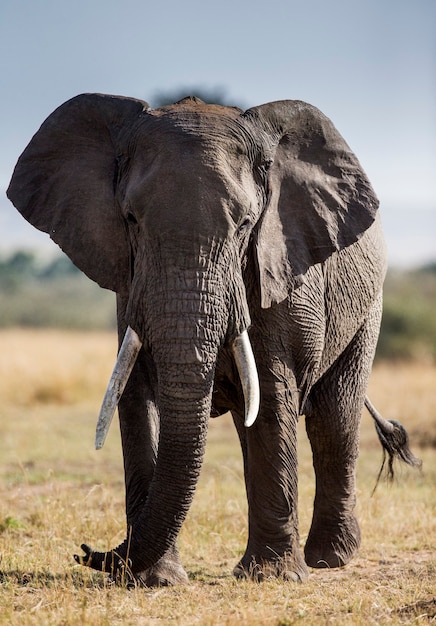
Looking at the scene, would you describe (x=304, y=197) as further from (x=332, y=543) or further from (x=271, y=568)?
(x=332, y=543)

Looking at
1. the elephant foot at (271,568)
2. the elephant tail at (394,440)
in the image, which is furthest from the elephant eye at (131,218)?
the elephant tail at (394,440)

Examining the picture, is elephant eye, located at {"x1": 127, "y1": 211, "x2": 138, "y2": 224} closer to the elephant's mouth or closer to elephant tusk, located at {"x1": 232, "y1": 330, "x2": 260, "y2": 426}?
the elephant's mouth

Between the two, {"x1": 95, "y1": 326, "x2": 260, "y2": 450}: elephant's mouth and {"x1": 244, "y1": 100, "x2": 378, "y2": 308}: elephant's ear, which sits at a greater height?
{"x1": 244, "y1": 100, "x2": 378, "y2": 308}: elephant's ear

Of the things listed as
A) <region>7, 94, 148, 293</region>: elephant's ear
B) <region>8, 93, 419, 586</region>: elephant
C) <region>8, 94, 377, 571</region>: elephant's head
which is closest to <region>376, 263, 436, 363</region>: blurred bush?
<region>8, 93, 419, 586</region>: elephant

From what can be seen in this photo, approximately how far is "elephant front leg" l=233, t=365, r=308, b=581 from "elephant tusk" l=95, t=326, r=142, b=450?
0.87m

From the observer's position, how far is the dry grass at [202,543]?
5410 millimetres

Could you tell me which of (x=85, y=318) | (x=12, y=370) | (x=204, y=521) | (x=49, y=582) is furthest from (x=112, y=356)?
(x=85, y=318)

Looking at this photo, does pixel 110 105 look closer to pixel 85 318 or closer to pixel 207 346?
pixel 207 346

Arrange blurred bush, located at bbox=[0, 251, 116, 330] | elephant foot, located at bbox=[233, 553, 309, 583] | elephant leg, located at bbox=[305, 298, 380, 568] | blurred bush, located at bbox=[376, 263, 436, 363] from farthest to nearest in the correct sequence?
blurred bush, located at bbox=[0, 251, 116, 330] → blurred bush, located at bbox=[376, 263, 436, 363] → elephant leg, located at bbox=[305, 298, 380, 568] → elephant foot, located at bbox=[233, 553, 309, 583]

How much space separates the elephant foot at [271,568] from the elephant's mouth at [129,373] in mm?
1171

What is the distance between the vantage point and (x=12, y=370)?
695 inches

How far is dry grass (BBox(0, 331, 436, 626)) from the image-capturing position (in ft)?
17.7

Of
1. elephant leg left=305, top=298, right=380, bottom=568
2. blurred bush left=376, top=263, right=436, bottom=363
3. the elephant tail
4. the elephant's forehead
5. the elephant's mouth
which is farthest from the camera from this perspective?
blurred bush left=376, top=263, right=436, bottom=363

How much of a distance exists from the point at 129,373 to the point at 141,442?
793mm
